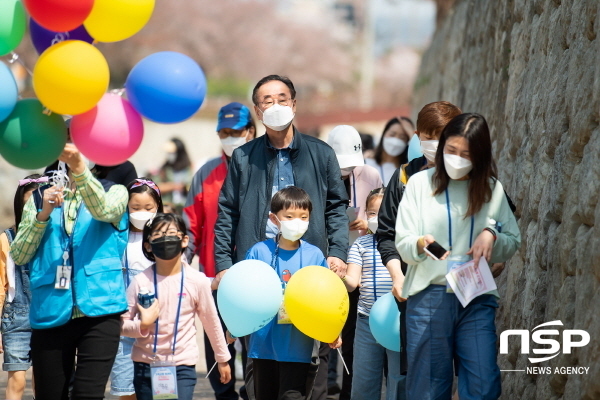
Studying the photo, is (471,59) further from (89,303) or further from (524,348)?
(89,303)

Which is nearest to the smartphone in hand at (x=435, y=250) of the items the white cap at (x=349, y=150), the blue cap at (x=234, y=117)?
the white cap at (x=349, y=150)

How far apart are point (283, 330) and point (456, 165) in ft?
4.95

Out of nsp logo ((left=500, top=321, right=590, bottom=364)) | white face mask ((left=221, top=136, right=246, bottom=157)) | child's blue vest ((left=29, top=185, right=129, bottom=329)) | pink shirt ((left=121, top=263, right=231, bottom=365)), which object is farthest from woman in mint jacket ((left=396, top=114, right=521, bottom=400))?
white face mask ((left=221, top=136, right=246, bottom=157))

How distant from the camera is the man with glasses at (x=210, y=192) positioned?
6.79 m

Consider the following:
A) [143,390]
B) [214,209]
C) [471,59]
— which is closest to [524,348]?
[143,390]

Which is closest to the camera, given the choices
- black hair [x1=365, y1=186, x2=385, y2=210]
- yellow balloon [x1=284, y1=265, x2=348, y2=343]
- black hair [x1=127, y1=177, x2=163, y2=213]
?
yellow balloon [x1=284, y1=265, x2=348, y2=343]

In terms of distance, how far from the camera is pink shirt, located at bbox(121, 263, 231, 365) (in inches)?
200

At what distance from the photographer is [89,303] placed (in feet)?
15.7

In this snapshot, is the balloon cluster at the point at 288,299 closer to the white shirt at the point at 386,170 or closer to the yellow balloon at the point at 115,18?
the yellow balloon at the point at 115,18

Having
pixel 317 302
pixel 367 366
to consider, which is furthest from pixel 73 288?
pixel 367 366

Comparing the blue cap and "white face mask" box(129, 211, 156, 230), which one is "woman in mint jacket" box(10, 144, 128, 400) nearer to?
"white face mask" box(129, 211, 156, 230)

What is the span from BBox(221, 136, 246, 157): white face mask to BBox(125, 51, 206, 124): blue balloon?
2.06m

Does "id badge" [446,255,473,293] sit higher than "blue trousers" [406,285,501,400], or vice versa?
"id badge" [446,255,473,293]

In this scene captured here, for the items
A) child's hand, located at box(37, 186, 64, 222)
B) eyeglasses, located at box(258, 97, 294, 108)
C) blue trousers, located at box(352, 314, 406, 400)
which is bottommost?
blue trousers, located at box(352, 314, 406, 400)
